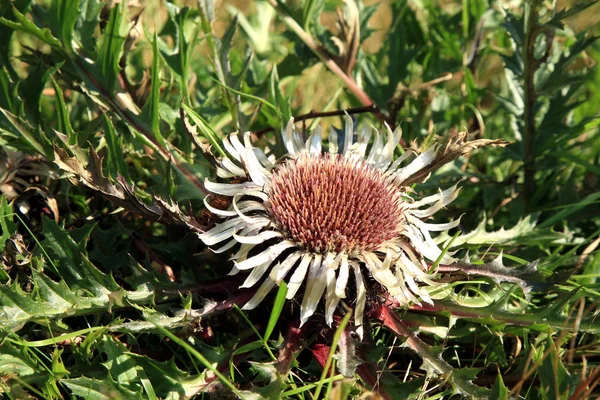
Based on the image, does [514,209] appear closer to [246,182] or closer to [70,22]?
[246,182]

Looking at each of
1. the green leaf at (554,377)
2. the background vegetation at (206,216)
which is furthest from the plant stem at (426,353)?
the green leaf at (554,377)

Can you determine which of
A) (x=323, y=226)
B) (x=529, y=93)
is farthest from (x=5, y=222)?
(x=529, y=93)

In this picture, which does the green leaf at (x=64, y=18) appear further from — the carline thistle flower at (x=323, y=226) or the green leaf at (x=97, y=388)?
the green leaf at (x=97, y=388)

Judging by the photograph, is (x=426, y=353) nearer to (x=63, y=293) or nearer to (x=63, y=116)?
(x=63, y=293)

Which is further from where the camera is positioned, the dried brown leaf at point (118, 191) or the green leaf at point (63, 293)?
the dried brown leaf at point (118, 191)

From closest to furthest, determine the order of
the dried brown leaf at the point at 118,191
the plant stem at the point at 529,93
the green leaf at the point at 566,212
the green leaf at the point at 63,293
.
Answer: the green leaf at the point at 63,293
the dried brown leaf at the point at 118,191
the plant stem at the point at 529,93
the green leaf at the point at 566,212

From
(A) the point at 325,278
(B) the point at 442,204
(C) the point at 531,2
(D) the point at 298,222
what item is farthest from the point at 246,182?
(C) the point at 531,2

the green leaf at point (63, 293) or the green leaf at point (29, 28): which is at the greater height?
the green leaf at point (29, 28)

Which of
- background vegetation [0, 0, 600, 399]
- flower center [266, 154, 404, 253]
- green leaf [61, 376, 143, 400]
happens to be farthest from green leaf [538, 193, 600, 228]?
green leaf [61, 376, 143, 400]
